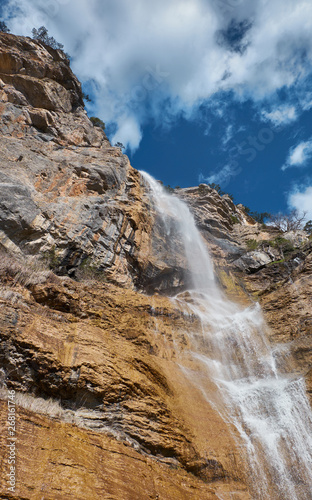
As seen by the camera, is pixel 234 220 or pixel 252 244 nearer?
pixel 252 244

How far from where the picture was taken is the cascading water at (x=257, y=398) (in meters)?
8.84

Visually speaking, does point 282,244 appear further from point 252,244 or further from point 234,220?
point 234,220

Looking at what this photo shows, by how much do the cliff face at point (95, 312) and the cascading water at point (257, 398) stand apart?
651mm

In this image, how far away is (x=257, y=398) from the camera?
11336 millimetres

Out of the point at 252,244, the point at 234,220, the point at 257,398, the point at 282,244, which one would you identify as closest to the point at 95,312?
the point at 257,398

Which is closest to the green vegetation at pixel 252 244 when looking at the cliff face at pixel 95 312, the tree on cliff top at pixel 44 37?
the cliff face at pixel 95 312

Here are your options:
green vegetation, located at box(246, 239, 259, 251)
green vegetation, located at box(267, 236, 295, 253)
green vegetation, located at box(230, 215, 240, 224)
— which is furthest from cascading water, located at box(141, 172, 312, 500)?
green vegetation, located at box(230, 215, 240, 224)

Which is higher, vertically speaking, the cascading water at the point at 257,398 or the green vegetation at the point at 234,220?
the green vegetation at the point at 234,220

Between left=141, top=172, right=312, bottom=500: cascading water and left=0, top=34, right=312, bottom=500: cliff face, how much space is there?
25.6 inches

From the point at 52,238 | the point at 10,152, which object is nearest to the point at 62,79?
the point at 10,152

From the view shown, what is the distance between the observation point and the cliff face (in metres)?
6.22

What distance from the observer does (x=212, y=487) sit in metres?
7.70

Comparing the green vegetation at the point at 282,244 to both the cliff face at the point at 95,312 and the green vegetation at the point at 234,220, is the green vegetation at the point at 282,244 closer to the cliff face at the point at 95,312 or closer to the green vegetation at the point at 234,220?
the cliff face at the point at 95,312

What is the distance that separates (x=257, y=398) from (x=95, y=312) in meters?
6.92
